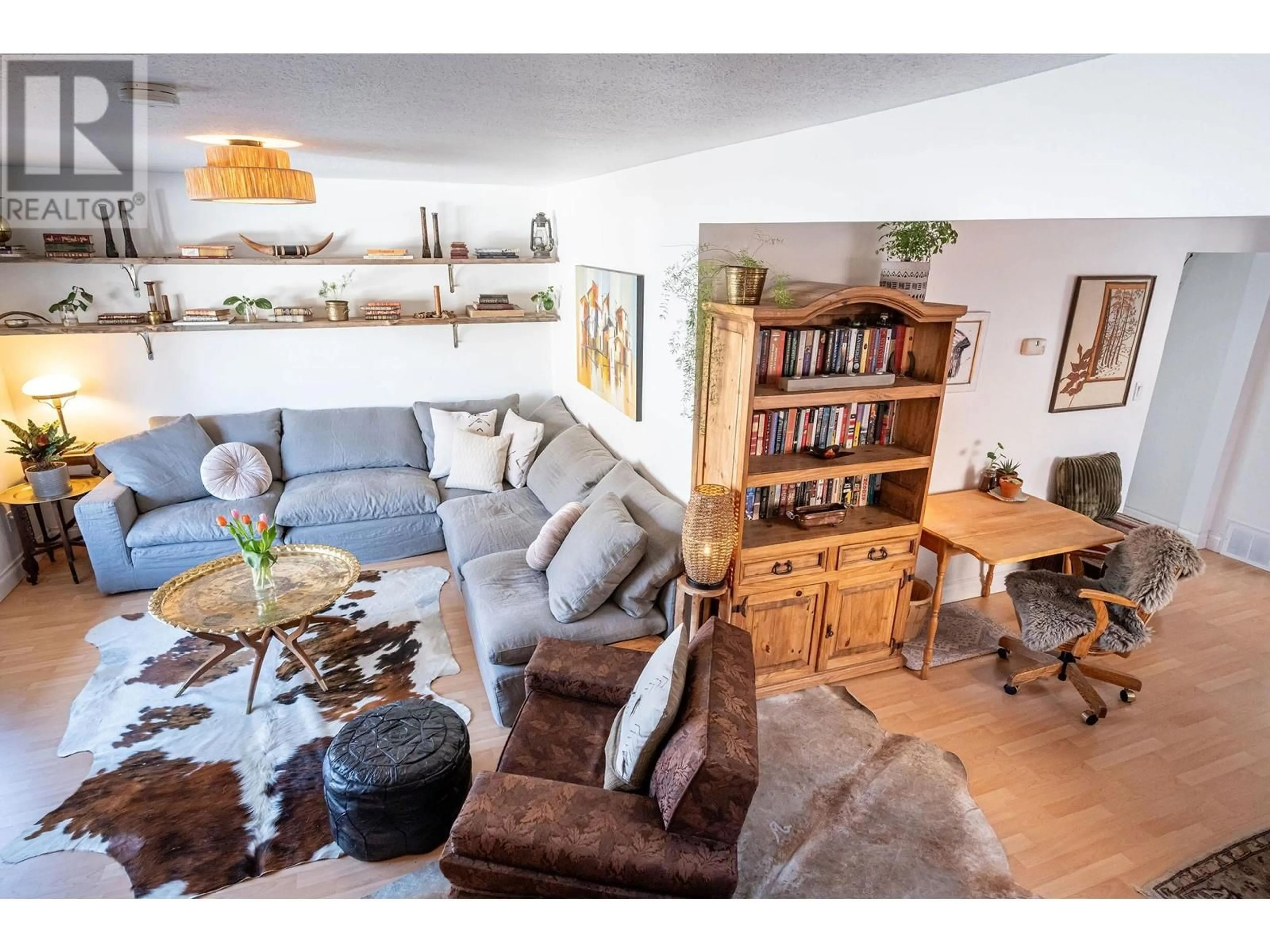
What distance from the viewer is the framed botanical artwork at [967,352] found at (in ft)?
11.1

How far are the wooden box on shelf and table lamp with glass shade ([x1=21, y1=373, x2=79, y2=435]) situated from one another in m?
4.01

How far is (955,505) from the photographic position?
354cm

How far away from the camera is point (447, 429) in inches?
187

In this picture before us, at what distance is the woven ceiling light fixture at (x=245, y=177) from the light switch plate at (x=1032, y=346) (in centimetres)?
352

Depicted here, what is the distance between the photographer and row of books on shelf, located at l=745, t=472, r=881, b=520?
308 cm

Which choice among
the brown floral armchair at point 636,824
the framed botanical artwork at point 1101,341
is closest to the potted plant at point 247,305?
the brown floral armchair at point 636,824

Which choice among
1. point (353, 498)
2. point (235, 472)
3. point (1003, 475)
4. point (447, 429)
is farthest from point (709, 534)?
point (235, 472)

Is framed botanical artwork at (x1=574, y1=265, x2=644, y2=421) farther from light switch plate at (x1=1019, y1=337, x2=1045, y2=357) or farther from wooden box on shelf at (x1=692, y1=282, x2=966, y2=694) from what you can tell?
light switch plate at (x1=1019, y1=337, x2=1045, y2=357)

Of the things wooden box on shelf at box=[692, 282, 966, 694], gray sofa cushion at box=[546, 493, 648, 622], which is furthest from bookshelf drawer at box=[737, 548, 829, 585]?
gray sofa cushion at box=[546, 493, 648, 622]

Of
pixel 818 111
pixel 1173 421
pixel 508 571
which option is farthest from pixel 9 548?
pixel 1173 421

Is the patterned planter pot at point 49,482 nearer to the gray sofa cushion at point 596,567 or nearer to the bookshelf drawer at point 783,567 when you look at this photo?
the gray sofa cushion at point 596,567

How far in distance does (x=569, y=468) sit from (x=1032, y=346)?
105 inches
